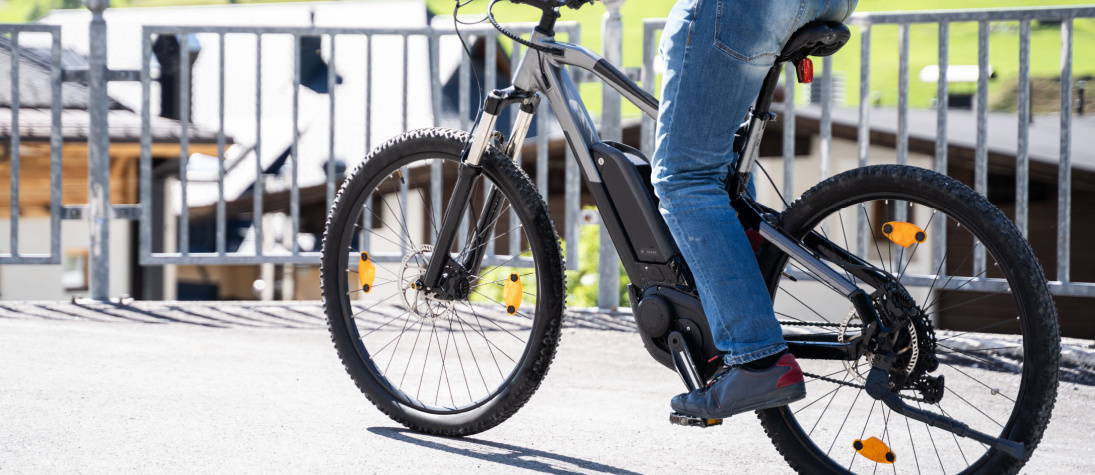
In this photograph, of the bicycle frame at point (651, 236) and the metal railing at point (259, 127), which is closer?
the bicycle frame at point (651, 236)

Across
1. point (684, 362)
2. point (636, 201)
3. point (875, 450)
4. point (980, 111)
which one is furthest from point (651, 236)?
point (980, 111)

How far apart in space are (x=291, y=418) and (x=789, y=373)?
1446 millimetres

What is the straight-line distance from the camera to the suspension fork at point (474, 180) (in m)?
3.45

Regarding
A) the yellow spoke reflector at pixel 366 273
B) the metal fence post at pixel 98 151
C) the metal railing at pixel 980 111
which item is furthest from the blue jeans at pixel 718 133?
the metal fence post at pixel 98 151

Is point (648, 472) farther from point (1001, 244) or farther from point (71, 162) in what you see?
point (71, 162)

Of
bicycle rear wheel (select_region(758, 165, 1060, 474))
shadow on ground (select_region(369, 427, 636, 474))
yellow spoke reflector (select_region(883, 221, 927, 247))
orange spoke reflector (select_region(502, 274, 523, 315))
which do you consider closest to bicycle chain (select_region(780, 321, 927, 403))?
bicycle rear wheel (select_region(758, 165, 1060, 474))

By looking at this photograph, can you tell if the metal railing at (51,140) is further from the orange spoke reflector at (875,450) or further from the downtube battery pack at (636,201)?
the orange spoke reflector at (875,450)

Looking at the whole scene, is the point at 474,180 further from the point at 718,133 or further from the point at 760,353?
the point at 760,353

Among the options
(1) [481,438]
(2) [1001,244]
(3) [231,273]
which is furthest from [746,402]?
(3) [231,273]

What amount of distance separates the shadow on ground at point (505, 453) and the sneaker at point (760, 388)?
410 mm

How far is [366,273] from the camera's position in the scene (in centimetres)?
387

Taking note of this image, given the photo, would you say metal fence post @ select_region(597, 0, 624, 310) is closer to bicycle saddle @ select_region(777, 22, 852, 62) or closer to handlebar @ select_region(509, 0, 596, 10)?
handlebar @ select_region(509, 0, 596, 10)

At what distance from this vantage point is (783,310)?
10.4 feet

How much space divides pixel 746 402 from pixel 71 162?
50.6ft
